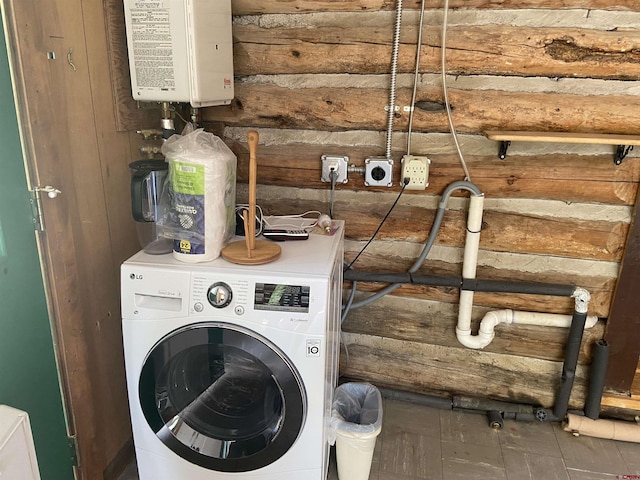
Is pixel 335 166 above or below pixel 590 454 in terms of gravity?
above

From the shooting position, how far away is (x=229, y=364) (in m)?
1.38

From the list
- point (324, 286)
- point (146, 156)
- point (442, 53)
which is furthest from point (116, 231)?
point (442, 53)

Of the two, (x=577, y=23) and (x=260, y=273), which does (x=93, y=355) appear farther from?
(x=577, y=23)

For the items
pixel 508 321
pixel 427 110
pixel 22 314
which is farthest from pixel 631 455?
pixel 22 314

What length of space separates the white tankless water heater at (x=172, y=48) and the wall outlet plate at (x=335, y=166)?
1.72 ft

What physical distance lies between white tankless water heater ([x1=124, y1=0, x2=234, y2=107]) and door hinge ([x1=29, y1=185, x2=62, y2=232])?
1.46 ft

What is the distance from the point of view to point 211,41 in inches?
61.2

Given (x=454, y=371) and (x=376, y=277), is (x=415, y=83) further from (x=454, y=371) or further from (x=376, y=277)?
(x=454, y=371)

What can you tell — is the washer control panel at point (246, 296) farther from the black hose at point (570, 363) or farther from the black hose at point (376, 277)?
the black hose at point (570, 363)

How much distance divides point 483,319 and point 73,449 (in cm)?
154

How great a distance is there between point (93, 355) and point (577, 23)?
1.95 m

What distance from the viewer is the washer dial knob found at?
1.28 m

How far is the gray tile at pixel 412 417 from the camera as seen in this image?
197 cm

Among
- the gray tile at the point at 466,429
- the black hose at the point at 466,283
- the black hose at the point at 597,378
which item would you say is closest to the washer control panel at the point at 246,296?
the black hose at the point at 466,283
